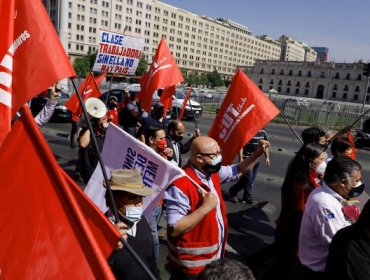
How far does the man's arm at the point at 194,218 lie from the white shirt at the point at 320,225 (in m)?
0.83

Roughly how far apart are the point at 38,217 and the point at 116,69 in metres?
9.69

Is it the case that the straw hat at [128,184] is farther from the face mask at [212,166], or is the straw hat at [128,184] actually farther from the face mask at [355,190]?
the face mask at [355,190]

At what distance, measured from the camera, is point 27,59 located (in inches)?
104

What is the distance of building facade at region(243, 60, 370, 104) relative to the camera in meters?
112

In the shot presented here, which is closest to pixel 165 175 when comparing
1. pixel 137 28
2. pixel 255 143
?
pixel 255 143

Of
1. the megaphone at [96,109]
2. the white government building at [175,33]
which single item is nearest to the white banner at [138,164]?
the megaphone at [96,109]

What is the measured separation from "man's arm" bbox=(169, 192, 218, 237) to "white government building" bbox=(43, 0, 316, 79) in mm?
88204

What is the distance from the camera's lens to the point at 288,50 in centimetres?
19075

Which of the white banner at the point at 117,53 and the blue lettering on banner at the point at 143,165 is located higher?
the white banner at the point at 117,53

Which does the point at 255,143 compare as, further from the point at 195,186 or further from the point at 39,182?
the point at 39,182

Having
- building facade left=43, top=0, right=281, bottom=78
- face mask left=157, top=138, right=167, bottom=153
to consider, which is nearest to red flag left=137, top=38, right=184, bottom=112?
face mask left=157, top=138, right=167, bottom=153

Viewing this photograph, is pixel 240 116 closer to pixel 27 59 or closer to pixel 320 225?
pixel 320 225

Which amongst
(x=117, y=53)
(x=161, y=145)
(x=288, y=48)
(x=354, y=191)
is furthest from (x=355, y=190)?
(x=288, y=48)

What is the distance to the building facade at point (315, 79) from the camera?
112 m
